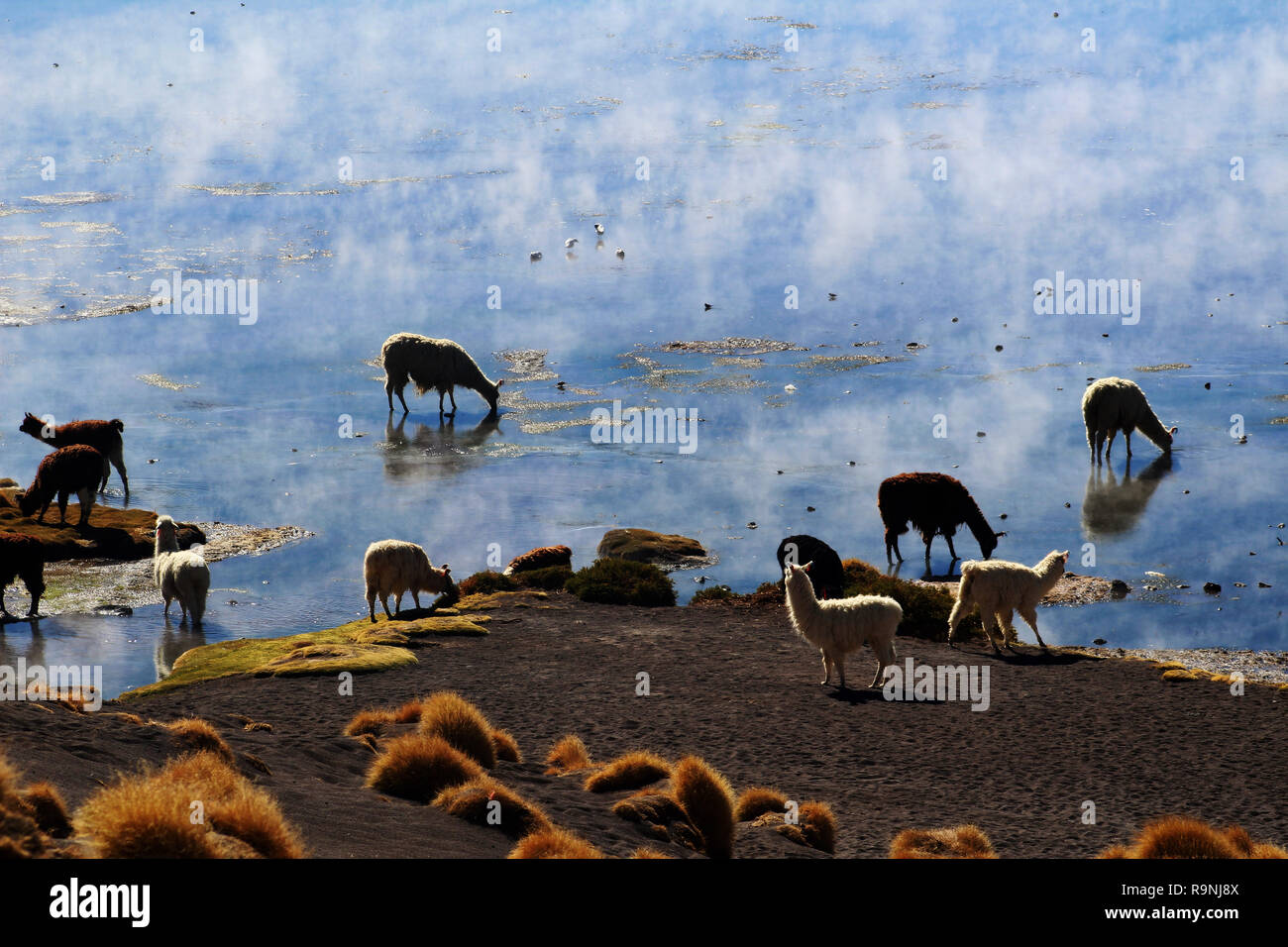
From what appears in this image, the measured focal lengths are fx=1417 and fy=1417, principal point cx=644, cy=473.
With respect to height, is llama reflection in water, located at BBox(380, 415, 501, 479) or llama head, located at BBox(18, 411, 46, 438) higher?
llama head, located at BBox(18, 411, 46, 438)

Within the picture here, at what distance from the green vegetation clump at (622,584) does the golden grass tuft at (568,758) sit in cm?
1005

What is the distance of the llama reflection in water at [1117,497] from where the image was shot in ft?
103

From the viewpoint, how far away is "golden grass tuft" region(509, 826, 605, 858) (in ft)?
33.7

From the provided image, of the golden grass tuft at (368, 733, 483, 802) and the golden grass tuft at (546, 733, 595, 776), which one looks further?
the golden grass tuft at (546, 733, 595, 776)

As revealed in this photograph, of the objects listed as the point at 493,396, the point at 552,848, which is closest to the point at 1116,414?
the point at 493,396

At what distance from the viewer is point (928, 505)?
2922cm

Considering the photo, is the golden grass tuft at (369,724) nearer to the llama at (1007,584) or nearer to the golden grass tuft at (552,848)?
the golden grass tuft at (552,848)

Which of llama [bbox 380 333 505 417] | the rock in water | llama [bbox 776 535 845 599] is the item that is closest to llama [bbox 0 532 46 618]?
the rock in water

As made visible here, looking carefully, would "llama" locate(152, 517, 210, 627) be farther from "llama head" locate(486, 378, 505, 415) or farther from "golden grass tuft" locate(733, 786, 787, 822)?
"llama head" locate(486, 378, 505, 415)

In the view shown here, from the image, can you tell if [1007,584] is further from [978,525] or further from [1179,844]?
[1179,844]

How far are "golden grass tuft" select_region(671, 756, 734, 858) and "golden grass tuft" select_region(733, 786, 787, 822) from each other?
31.3 inches
